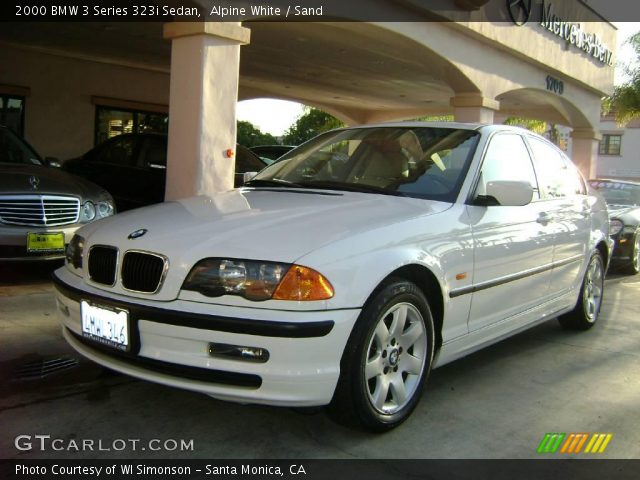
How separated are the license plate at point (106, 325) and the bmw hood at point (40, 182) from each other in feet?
10.1

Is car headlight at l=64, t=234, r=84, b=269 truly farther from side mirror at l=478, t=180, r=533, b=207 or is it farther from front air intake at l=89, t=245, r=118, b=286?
side mirror at l=478, t=180, r=533, b=207

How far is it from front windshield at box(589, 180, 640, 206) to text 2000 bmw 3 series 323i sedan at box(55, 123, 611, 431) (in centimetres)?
598

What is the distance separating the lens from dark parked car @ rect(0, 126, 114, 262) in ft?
18.1

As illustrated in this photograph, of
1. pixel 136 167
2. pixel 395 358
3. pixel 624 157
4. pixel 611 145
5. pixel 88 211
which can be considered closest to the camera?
pixel 395 358

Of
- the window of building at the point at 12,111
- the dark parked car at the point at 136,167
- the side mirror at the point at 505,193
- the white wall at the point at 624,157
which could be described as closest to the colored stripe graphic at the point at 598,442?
the side mirror at the point at 505,193

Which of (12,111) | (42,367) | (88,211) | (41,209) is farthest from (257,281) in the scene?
(12,111)

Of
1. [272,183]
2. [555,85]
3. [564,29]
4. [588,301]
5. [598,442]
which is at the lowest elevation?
[598,442]

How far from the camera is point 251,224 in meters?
3.00

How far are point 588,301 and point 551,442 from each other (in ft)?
8.33

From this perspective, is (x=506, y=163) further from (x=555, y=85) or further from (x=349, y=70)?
(x=555, y=85)

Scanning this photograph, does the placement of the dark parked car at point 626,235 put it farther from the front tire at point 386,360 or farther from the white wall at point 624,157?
the white wall at point 624,157

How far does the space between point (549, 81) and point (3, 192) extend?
12.0 m

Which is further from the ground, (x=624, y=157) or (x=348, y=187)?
(x=624, y=157)

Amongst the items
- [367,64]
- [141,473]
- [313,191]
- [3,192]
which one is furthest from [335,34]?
[141,473]
